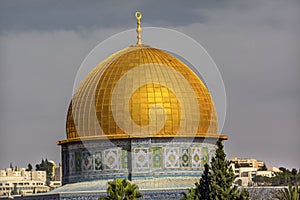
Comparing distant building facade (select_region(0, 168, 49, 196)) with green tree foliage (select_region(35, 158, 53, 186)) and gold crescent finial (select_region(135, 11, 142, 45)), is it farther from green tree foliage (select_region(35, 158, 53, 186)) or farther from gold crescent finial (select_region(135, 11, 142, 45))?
gold crescent finial (select_region(135, 11, 142, 45))

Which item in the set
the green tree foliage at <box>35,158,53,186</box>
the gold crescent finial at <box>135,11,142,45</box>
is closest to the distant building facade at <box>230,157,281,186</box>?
the green tree foliage at <box>35,158,53,186</box>

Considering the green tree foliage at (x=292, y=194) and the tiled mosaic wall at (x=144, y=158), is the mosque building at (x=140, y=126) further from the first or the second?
the green tree foliage at (x=292, y=194)

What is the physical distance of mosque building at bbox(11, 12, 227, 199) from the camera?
55344 mm

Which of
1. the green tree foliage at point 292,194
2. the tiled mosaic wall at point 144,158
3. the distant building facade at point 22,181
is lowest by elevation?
the green tree foliage at point 292,194

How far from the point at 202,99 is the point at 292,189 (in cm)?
1030

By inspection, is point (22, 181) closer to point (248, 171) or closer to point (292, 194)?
point (248, 171)

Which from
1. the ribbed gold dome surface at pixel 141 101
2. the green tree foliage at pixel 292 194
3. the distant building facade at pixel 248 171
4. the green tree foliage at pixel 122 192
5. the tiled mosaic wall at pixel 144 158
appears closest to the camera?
the green tree foliage at pixel 122 192

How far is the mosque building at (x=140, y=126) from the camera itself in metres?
55.3

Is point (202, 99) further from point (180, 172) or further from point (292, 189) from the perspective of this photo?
point (292, 189)

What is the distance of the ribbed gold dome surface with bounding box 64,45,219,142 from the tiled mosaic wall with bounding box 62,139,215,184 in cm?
50

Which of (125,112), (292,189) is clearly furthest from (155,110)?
(292,189)

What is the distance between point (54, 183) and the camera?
116 m

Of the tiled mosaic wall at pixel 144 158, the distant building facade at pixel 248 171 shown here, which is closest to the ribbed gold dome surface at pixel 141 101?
the tiled mosaic wall at pixel 144 158

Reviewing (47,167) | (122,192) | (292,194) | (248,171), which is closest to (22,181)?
(47,167)
